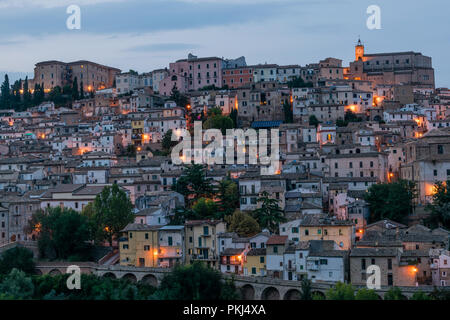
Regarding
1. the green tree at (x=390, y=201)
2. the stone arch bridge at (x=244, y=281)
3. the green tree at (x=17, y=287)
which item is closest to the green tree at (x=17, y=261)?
the stone arch bridge at (x=244, y=281)

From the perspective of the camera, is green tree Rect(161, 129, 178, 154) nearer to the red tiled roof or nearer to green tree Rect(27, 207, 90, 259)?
green tree Rect(27, 207, 90, 259)

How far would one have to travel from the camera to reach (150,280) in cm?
3659

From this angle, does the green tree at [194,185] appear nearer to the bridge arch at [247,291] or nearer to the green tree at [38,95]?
the bridge arch at [247,291]

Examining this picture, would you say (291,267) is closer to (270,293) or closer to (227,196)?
(270,293)

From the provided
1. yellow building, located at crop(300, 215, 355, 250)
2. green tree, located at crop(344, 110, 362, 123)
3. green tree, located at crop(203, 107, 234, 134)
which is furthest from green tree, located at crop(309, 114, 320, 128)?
yellow building, located at crop(300, 215, 355, 250)

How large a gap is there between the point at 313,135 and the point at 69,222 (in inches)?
959

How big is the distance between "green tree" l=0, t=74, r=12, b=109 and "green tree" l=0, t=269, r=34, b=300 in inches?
2339

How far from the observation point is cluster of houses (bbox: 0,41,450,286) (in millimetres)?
35562

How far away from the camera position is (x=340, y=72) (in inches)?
3000

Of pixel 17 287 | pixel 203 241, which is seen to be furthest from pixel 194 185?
pixel 17 287

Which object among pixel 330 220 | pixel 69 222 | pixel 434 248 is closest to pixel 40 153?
pixel 69 222

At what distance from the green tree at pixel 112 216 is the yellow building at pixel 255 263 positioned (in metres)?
8.69

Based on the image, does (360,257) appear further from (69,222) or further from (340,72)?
(340,72)

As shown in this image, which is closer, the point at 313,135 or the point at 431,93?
the point at 313,135
